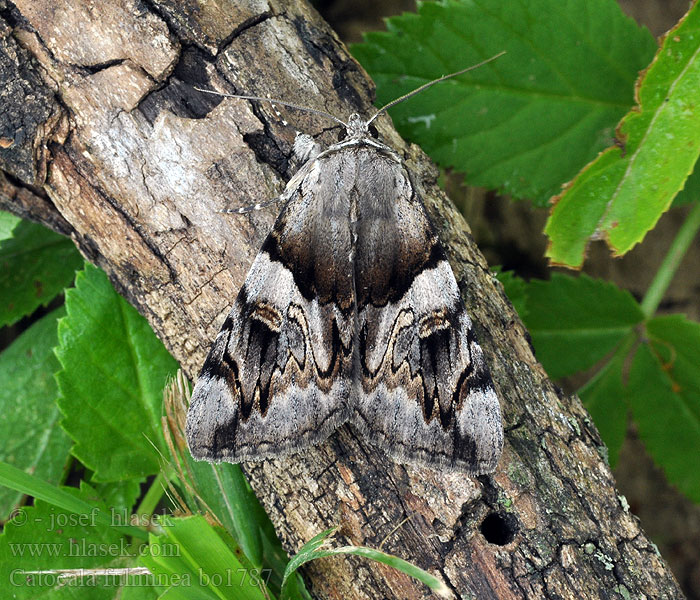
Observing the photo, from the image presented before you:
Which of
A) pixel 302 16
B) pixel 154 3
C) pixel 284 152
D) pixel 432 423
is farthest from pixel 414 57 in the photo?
pixel 432 423

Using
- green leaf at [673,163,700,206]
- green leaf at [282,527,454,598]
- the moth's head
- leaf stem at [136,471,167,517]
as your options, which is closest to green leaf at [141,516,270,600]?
green leaf at [282,527,454,598]

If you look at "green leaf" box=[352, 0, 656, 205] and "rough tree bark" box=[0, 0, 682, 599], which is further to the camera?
"green leaf" box=[352, 0, 656, 205]

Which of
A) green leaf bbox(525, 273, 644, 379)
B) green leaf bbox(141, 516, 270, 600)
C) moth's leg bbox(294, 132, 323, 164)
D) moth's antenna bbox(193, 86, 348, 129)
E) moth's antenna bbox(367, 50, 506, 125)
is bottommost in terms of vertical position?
green leaf bbox(141, 516, 270, 600)

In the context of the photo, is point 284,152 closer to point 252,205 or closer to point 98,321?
point 252,205

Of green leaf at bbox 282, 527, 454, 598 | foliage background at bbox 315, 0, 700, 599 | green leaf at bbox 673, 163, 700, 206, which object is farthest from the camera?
foliage background at bbox 315, 0, 700, 599

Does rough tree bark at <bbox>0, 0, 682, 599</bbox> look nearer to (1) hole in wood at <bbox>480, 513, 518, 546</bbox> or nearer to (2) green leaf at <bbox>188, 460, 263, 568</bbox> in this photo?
(1) hole in wood at <bbox>480, 513, 518, 546</bbox>

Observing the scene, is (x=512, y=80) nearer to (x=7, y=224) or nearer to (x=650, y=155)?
(x=650, y=155)

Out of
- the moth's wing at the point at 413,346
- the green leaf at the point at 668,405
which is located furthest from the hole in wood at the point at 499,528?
the green leaf at the point at 668,405
